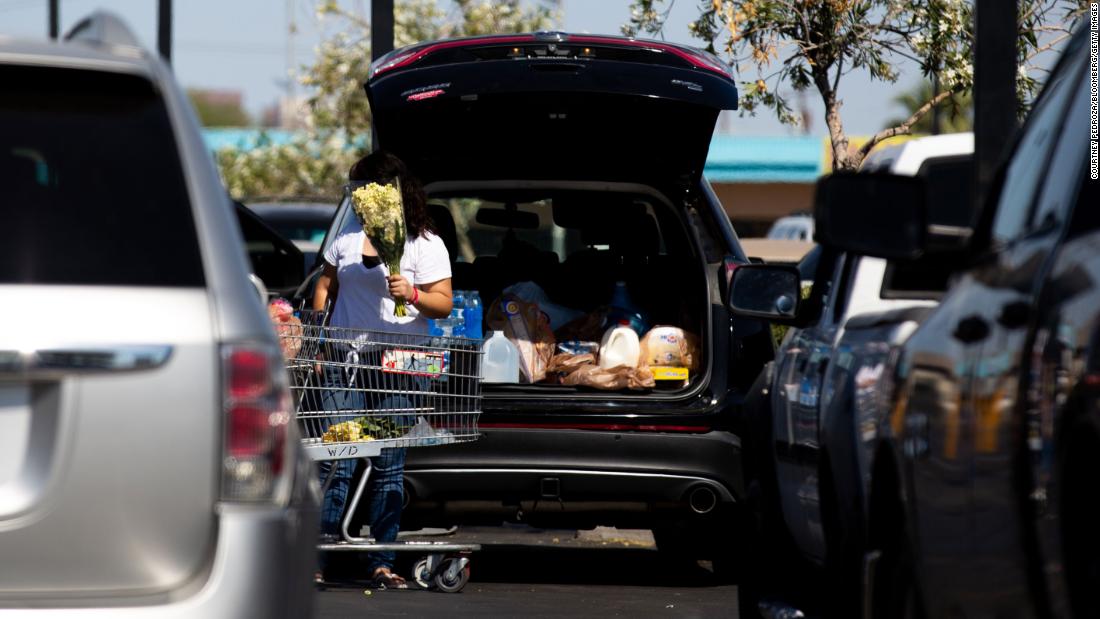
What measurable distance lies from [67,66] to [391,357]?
12.9 ft

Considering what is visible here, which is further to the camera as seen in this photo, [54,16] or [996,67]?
[54,16]

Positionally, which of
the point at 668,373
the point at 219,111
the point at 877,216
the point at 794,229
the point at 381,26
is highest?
the point at 381,26

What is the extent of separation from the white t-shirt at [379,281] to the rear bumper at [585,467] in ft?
1.97

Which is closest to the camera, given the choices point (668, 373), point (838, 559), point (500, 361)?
point (838, 559)

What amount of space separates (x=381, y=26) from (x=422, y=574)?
4324mm

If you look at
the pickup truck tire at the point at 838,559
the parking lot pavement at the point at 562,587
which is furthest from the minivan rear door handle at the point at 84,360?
the parking lot pavement at the point at 562,587

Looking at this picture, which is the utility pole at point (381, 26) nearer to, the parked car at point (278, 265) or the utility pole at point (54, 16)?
the parked car at point (278, 265)

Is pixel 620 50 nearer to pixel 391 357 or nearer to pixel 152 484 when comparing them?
pixel 391 357

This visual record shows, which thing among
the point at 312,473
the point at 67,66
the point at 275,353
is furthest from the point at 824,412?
the point at 67,66

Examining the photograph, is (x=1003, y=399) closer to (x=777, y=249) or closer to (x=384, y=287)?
(x=384, y=287)

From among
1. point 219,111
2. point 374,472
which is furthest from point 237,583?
point 219,111

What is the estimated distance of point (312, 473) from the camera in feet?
14.6

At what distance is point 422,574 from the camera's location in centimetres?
849

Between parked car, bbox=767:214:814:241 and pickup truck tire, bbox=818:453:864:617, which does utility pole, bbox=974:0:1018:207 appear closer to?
pickup truck tire, bbox=818:453:864:617
